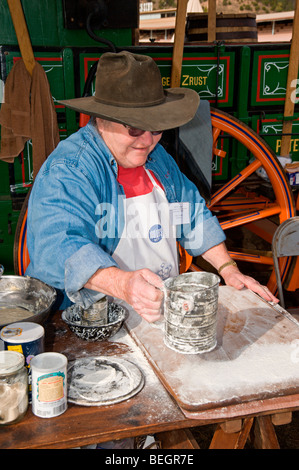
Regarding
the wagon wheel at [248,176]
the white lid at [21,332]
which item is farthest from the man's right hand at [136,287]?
the wagon wheel at [248,176]

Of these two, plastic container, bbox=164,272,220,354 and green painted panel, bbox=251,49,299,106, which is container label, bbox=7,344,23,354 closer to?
plastic container, bbox=164,272,220,354

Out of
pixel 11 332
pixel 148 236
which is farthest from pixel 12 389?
pixel 148 236

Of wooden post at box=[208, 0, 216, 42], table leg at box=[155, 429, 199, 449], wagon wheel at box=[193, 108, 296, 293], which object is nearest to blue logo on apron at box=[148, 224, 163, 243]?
table leg at box=[155, 429, 199, 449]

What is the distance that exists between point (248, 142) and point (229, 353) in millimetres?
2405

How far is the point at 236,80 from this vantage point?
3.82 meters

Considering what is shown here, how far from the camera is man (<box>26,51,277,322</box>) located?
5.16 ft

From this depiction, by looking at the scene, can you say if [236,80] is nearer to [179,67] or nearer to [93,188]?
[179,67]

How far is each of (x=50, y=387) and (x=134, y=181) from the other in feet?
3.79

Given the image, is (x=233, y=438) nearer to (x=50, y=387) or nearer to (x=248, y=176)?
(x=50, y=387)

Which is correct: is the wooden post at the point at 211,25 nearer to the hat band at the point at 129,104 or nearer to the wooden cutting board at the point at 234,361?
the hat band at the point at 129,104

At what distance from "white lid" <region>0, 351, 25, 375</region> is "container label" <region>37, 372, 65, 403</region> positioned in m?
0.06

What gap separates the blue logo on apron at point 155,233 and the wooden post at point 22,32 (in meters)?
1.60

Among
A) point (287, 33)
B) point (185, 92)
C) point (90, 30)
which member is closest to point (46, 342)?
point (185, 92)
